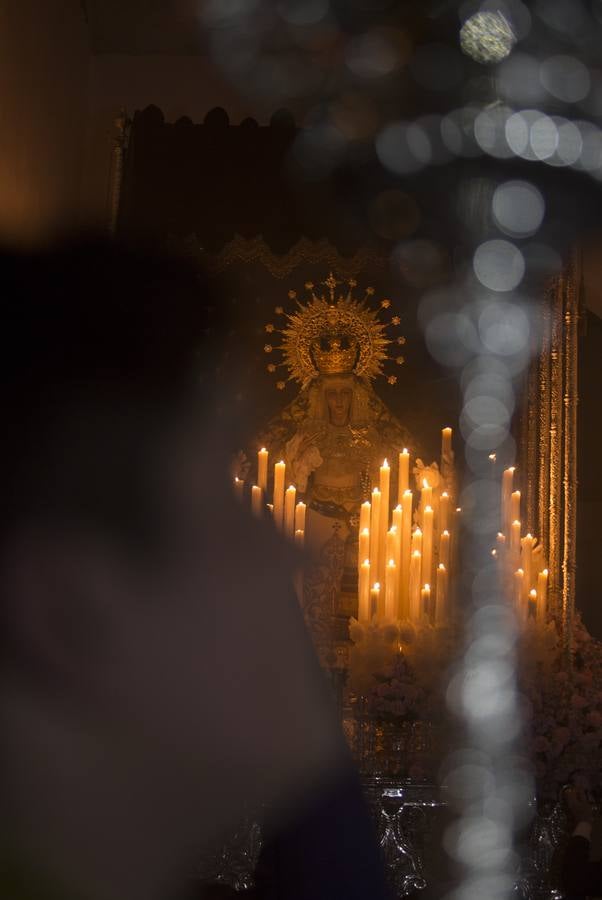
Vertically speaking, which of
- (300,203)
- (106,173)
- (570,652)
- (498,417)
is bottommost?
(570,652)

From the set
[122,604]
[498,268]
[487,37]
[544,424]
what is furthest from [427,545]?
[122,604]

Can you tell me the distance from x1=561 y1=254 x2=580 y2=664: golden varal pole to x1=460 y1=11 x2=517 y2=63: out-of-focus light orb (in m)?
0.91

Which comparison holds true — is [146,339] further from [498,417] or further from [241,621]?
[498,417]

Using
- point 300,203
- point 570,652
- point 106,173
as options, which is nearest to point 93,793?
point 570,652

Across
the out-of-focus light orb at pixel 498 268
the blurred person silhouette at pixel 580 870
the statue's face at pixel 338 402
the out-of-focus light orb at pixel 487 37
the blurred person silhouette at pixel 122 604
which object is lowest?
the blurred person silhouette at pixel 580 870

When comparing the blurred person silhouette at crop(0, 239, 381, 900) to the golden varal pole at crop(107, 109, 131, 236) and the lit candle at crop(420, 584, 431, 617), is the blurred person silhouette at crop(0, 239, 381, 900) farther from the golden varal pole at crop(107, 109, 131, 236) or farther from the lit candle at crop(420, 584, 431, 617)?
the golden varal pole at crop(107, 109, 131, 236)

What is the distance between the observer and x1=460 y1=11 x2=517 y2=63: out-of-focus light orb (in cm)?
429

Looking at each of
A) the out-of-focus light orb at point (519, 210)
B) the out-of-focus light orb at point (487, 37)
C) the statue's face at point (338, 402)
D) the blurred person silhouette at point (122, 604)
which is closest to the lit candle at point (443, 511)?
the statue's face at point (338, 402)

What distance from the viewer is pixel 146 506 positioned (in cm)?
59

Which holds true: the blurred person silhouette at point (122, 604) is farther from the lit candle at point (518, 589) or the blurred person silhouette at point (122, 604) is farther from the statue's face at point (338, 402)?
the statue's face at point (338, 402)

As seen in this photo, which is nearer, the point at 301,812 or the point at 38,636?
the point at 38,636

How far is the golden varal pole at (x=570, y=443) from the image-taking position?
3.80m

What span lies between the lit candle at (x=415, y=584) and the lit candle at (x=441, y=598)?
66 mm

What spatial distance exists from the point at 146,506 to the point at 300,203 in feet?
11.4
